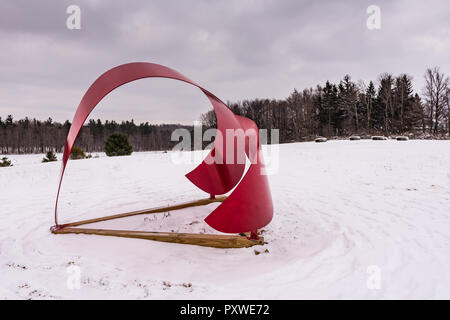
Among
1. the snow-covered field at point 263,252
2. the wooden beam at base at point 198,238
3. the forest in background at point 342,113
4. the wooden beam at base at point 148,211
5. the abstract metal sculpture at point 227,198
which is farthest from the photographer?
the forest in background at point 342,113

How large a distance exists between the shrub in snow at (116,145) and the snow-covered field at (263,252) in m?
19.9

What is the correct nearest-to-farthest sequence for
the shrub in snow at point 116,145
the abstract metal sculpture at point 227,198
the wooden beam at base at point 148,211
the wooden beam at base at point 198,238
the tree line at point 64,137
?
the abstract metal sculpture at point 227,198 → the wooden beam at base at point 198,238 → the wooden beam at base at point 148,211 → the shrub in snow at point 116,145 → the tree line at point 64,137

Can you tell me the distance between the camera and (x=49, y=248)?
4.70 metres

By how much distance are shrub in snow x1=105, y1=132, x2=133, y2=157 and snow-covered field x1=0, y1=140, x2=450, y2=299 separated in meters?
19.9

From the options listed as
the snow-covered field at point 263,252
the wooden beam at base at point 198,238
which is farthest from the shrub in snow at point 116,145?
the wooden beam at base at point 198,238

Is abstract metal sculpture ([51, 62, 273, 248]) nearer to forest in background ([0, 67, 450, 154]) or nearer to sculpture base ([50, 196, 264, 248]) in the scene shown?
sculpture base ([50, 196, 264, 248])

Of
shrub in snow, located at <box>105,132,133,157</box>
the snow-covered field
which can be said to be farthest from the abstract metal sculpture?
shrub in snow, located at <box>105,132,133,157</box>

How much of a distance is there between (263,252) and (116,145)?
27.5 meters

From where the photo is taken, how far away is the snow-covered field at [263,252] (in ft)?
11.2

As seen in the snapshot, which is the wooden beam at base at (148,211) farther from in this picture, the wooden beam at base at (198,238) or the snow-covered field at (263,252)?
the wooden beam at base at (198,238)

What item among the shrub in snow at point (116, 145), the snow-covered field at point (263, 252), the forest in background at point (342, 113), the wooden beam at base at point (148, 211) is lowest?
the snow-covered field at point (263, 252)

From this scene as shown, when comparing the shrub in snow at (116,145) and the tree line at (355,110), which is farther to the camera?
the tree line at (355,110)

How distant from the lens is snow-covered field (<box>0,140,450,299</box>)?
11.2 ft

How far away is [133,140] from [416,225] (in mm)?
81763
